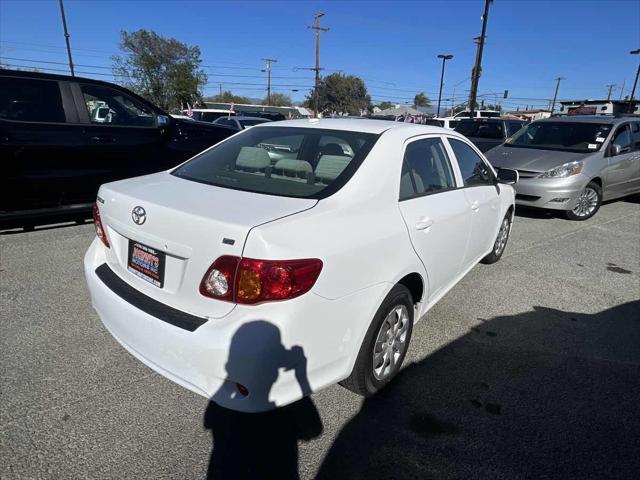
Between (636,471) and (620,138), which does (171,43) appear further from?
(636,471)

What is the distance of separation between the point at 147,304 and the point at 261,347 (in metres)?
0.72

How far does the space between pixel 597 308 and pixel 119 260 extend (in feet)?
13.3

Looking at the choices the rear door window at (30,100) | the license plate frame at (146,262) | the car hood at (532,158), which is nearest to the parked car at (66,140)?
the rear door window at (30,100)

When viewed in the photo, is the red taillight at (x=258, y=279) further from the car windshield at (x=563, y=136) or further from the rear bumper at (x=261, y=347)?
the car windshield at (x=563, y=136)

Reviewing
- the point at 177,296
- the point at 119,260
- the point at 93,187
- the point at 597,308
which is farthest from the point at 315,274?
the point at 93,187

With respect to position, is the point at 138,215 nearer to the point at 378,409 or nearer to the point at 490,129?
the point at 378,409

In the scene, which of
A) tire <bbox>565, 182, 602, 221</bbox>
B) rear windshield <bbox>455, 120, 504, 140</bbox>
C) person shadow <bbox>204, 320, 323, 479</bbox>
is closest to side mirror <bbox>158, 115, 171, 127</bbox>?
person shadow <bbox>204, 320, 323, 479</bbox>

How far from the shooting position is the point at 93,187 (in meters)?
5.00

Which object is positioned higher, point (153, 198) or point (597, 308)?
point (153, 198)

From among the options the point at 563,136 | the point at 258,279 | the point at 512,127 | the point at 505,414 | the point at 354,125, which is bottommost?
the point at 505,414

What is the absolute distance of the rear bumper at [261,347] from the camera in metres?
1.83

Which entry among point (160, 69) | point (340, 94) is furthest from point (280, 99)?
point (160, 69)

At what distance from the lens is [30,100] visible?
466 centimetres

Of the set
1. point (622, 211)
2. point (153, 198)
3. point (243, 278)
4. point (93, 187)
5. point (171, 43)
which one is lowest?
point (622, 211)
